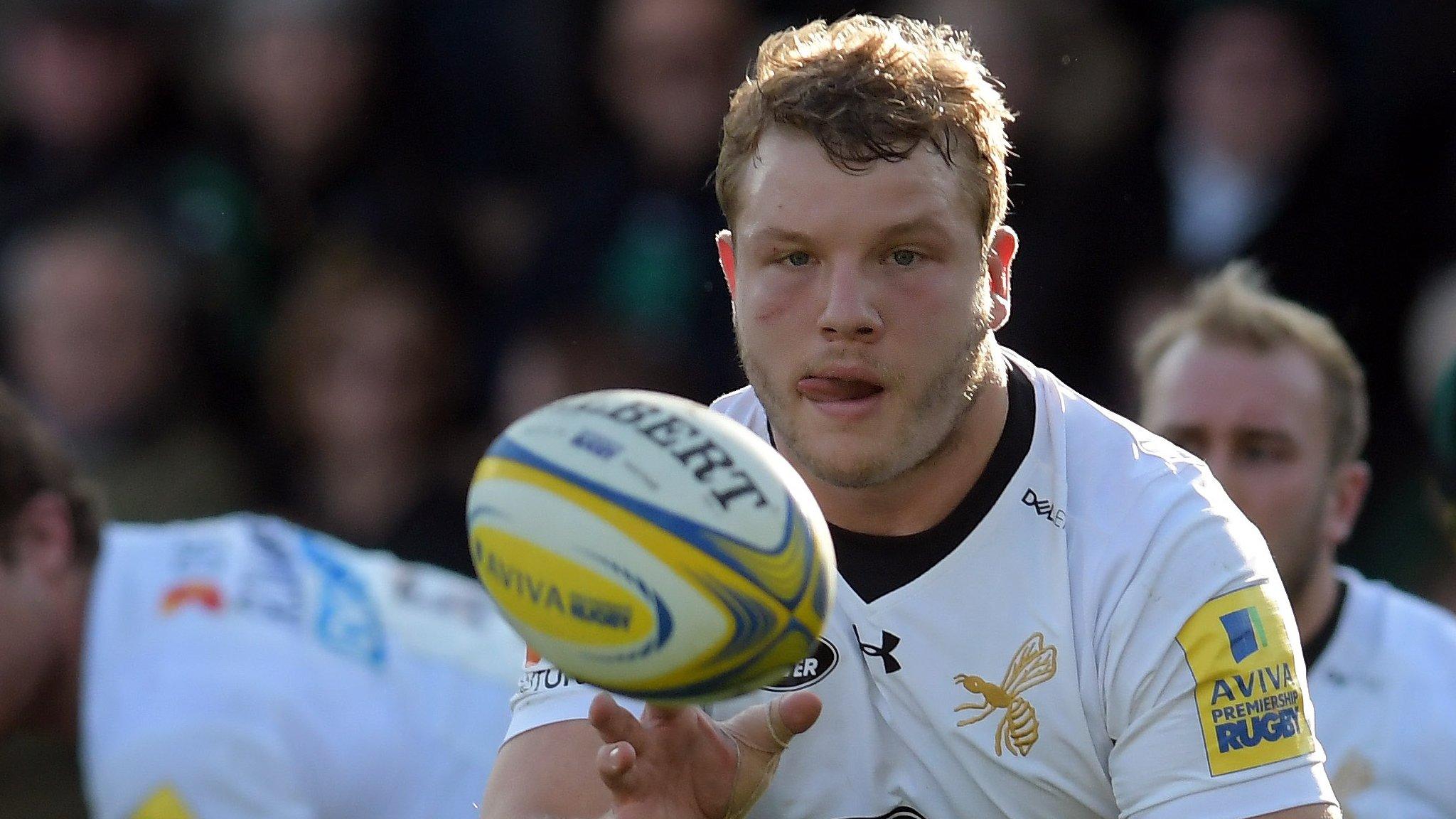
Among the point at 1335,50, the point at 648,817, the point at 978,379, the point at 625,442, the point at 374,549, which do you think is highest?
the point at 1335,50

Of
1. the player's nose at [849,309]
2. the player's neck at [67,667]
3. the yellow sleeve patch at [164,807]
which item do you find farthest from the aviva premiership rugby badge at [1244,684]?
the player's neck at [67,667]

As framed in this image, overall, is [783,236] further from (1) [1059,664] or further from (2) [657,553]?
(1) [1059,664]

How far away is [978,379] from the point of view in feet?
13.2

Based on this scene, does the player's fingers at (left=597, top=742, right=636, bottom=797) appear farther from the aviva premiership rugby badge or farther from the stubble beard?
the aviva premiership rugby badge

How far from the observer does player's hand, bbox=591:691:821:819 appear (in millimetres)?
3514

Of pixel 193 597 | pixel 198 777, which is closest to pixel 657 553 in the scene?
pixel 198 777

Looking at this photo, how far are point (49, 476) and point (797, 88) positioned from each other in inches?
132

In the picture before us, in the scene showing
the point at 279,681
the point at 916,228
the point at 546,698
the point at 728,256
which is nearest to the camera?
the point at 916,228

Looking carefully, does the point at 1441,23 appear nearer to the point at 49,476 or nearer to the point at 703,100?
the point at 703,100

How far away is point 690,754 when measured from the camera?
11.8ft

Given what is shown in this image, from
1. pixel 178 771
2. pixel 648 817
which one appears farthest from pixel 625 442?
pixel 178 771

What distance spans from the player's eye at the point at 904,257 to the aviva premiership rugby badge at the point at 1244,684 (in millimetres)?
895

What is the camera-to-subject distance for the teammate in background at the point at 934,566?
3.69 metres

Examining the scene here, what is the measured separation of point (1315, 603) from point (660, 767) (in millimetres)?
2904
